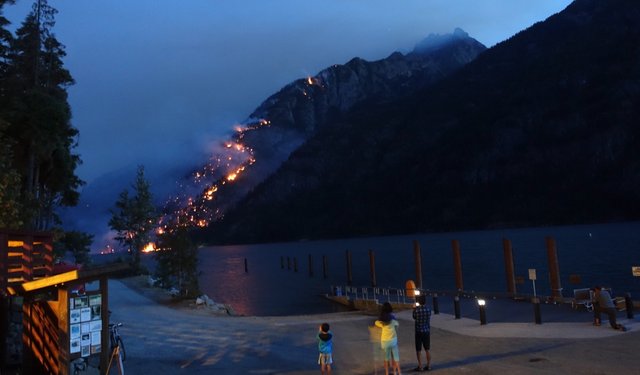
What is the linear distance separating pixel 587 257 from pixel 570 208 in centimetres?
13243

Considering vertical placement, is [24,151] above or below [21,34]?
below

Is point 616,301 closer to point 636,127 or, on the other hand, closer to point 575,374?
point 575,374

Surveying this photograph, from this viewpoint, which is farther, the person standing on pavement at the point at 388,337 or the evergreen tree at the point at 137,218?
the evergreen tree at the point at 137,218

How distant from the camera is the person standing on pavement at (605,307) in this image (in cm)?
1623

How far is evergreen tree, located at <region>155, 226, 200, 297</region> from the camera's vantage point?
4016cm

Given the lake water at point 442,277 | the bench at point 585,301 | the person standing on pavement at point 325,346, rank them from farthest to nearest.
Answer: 1. the lake water at point 442,277
2. the bench at point 585,301
3. the person standing on pavement at point 325,346

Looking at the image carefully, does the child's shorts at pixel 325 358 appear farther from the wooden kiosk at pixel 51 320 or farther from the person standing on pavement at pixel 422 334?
the wooden kiosk at pixel 51 320

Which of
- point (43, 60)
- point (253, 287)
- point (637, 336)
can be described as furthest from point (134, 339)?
point (253, 287)

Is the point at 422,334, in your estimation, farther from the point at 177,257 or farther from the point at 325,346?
the point at 177,257

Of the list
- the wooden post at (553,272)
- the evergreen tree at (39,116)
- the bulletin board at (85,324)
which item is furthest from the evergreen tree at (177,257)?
the bulletin board at (85,324)

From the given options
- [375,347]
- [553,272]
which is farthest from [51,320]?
[553,272]

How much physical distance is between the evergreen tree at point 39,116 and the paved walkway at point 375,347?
9.19 m

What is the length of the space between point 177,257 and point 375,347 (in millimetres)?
31057

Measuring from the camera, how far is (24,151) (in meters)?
30.5
